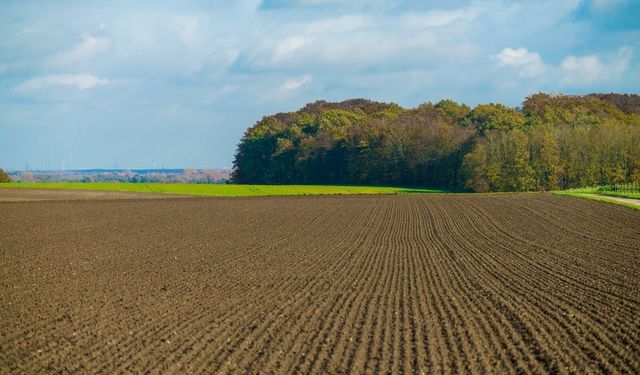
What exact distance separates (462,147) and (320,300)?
75693mm

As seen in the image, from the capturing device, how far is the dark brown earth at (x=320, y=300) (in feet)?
33.9

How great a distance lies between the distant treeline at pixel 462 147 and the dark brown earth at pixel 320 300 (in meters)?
47.5

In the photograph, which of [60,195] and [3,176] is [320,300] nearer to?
[60,195]

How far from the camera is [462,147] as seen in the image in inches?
3462

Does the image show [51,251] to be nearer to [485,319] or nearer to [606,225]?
[485,319]

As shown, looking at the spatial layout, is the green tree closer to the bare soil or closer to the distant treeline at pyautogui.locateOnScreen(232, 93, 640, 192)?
the bare soil

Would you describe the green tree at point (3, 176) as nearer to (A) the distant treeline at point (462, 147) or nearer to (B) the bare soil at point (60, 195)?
(B) the bare soil at point (60, 195)

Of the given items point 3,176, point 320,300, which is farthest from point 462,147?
point 320,300

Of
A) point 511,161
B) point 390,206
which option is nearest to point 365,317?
point 390,206

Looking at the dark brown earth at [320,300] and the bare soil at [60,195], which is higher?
the bare soil at [60,195]

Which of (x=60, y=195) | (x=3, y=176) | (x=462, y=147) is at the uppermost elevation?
(x=462, y=147)

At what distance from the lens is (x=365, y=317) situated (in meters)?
13.1

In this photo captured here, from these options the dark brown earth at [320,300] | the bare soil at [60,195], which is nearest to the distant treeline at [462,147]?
the bare soil at [60,195]

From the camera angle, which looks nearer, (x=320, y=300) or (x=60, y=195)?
(x=320, y=300)
